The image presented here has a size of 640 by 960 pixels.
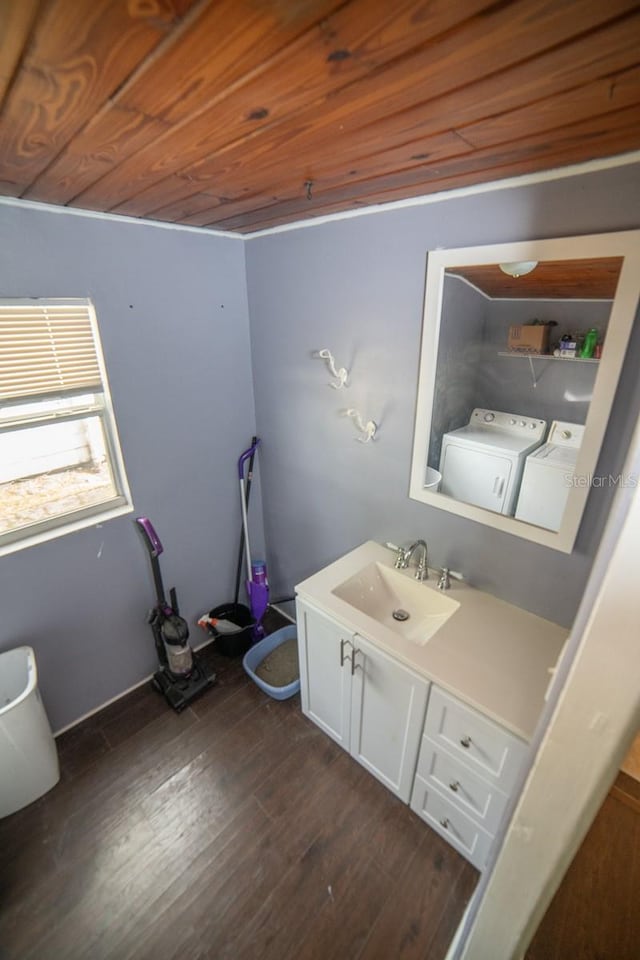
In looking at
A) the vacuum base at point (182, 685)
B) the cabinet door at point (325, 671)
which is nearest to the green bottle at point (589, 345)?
the cabinet door at point (325, 671)

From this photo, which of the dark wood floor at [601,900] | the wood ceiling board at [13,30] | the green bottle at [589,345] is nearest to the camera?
the wood ceiling board at [13,30]

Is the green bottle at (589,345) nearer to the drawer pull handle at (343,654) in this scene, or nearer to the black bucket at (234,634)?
the drawer pull handle at (343,654)

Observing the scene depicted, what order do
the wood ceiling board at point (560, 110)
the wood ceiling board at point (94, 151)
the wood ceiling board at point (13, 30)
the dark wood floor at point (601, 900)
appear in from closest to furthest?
1. the wood ceiling board at point (13, 30)
2. the wood ceiling board at point (560, 110)
3. the wood ceiling board at point (94, 151)
4. the dark wood floor at point (601, 900)

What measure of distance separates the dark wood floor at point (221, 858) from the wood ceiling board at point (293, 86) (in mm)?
2404

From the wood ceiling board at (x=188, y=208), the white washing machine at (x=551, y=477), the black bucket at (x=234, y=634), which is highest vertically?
the wood ceiling board at (x=188, y=208)

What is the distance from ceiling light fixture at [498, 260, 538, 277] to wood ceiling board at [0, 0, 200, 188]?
3.81ft

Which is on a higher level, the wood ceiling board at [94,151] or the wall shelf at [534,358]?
the wood ceiling board at [94,151]

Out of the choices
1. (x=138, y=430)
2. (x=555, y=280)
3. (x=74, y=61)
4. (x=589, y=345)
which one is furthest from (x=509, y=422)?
(x=138, y=430)

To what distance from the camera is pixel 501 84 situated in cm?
70

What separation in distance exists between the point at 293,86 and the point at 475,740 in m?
1.84

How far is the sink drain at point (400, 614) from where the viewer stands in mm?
1827

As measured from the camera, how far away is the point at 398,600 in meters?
1.91

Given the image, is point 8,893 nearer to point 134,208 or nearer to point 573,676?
point 573,676

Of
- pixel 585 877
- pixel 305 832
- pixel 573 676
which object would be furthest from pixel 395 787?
pixel 573 676
